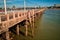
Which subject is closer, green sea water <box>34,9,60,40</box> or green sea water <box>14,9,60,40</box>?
green sea water <box>14,9,60,40</box>

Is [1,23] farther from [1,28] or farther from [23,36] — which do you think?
[23,36]

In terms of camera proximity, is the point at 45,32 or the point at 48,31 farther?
the point at 48,31

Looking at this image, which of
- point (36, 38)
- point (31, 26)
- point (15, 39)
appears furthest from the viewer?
point (31, 26)

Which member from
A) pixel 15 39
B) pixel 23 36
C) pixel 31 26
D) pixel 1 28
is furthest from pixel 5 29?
pixel 31 26

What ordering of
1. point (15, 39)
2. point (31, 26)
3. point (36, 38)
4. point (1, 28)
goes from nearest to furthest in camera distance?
point (1, 28) < point (15, 39) < point (36, 38) < point (31, 26)

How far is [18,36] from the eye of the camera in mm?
19656

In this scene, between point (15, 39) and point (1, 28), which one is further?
point (15, 39)

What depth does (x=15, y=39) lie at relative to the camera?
18.6 meters

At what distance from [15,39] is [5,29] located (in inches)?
246

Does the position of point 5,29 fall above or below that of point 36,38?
above

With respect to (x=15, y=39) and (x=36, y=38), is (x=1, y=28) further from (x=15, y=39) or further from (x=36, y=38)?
(x=36, y=38)

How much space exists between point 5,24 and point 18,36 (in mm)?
6867

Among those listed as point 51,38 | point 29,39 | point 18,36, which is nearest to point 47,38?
point 51,38

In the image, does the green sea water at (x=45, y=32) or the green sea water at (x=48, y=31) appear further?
the green sea water at (x=48, y=31)
